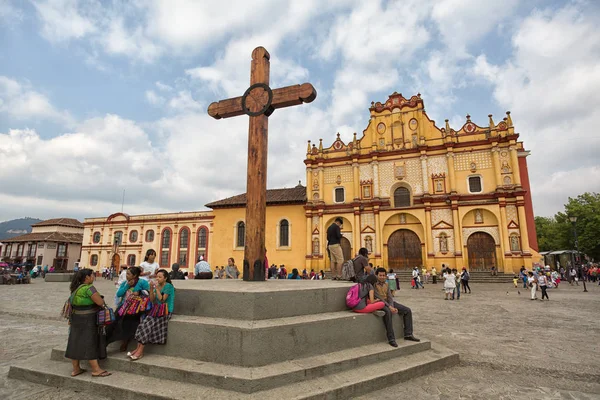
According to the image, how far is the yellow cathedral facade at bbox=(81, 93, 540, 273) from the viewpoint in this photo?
22766 mm

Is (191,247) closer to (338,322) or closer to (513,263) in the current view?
(513,263)

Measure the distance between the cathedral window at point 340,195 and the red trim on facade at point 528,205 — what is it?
41.5 ft

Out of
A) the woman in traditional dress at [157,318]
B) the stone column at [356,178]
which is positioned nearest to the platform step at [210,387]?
the woman in traditional dress at [157,318]

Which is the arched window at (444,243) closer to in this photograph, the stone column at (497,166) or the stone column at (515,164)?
the stone column at (497,166)

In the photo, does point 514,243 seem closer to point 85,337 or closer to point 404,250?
point 404,250

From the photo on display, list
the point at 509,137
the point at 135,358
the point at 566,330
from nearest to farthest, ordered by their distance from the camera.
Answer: the point at 135,358 → the point at 566,330 → the point at 509,137

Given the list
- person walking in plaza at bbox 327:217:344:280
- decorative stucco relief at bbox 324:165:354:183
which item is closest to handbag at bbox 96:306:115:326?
person walking in plaza at bbox 327:217:344:280

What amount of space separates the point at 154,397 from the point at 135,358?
32.9 inches

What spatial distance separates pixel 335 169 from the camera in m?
27.5

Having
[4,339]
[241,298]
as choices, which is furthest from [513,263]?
[4,339]

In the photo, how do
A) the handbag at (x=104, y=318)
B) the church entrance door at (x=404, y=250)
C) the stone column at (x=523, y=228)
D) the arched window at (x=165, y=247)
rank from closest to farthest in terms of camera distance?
the handbag at (x=104, y=318) < the stone column at (x=523, y=228) < the church entrance door at (x=404, y=250) < the arched window at (x=165, y=247)

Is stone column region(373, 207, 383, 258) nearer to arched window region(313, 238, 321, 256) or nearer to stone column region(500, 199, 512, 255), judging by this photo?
arched window region(313, 238, 321, 256)

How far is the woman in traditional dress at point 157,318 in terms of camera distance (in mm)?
3814

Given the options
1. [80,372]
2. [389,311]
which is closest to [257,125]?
[389,311]
